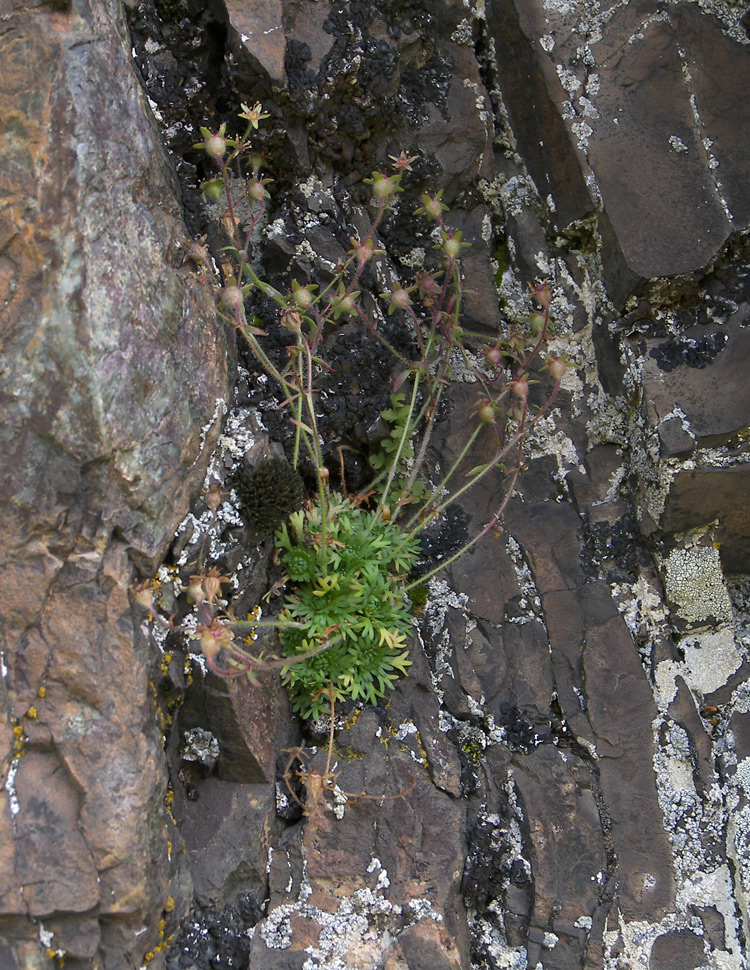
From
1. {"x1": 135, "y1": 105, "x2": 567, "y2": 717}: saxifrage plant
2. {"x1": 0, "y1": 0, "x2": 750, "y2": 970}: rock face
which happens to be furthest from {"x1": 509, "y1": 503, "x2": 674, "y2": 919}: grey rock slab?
{"x1": 135, "y1": 105, "x2": 567, "y2": 717}: saxifrage plant

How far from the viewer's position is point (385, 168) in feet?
12.4

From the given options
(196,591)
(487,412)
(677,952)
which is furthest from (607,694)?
(196,591)

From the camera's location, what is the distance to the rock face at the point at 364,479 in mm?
2699

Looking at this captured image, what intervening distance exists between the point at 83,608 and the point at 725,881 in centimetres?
269

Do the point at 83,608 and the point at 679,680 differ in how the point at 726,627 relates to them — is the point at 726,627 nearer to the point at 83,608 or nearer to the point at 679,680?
the point at 679,680

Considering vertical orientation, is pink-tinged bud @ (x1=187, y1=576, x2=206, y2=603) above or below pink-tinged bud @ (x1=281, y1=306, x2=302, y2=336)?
below

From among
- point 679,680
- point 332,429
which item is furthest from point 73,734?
point 679,680

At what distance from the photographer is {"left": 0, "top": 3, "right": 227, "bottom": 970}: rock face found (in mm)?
2598

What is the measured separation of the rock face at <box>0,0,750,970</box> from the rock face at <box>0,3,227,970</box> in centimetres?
1

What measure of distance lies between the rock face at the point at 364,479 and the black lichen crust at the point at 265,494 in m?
0.08

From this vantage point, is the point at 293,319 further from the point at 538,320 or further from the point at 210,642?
the point at 210,642

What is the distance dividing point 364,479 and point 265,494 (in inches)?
26.1

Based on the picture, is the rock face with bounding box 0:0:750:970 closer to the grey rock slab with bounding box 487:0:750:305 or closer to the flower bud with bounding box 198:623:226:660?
the grey rock slab with bounding box 487:0:750:305

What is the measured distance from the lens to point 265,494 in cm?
330
